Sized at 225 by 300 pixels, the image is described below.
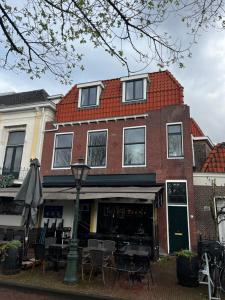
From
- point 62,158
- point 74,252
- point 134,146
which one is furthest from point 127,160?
point 74,252

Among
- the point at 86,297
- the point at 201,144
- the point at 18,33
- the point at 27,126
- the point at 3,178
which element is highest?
the point at 27,126

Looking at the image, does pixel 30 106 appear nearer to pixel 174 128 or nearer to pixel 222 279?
pixel 174 128

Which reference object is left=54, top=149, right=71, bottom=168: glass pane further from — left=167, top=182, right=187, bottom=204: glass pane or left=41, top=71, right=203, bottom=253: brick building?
left=167, top=182, right=187, bottom=204: glass pane

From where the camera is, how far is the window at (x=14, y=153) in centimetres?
1642

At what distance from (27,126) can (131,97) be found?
6.53 meters

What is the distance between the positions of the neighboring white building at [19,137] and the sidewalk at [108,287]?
787cm

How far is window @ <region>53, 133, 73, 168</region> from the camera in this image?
15.5 meters

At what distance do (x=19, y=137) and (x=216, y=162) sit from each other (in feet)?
37.9

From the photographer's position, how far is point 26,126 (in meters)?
16.7

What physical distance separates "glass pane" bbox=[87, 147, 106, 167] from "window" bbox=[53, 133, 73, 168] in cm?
127

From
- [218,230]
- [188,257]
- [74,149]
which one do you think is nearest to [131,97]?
[74,149]

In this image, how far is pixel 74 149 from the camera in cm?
1538

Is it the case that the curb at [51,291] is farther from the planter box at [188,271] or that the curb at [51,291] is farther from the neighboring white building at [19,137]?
the neighboring white building at [19,137]

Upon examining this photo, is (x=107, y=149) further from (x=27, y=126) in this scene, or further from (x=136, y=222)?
(x=27, y=126)
